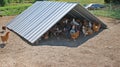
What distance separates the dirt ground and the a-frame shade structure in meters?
0.69

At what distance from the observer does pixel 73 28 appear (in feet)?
45.3

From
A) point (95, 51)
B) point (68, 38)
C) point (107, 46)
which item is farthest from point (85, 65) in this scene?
point (68, 38)

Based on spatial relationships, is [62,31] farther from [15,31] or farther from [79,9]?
[15,31]

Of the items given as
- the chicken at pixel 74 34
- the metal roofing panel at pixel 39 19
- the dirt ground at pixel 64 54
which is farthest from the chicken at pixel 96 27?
the metal roofing panel at pixel 39 19

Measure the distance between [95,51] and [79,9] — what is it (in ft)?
10.5

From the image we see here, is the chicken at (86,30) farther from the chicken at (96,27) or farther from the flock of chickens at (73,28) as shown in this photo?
the chicken at (96,27)

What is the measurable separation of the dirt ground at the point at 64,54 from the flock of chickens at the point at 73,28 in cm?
79

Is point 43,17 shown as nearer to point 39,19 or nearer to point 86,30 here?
point 39,19

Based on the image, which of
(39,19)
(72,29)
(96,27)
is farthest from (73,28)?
(39,19)

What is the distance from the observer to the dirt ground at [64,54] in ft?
33.7

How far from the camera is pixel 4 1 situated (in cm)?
3472

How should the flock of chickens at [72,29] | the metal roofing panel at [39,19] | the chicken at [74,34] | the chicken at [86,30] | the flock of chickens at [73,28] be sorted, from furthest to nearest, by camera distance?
the chicken at [86,30] → the flock of chickens at [73,28] → the flock of chickens at [72,29] → the chicken at [74,34] → the metal roofing panel at [39,19]

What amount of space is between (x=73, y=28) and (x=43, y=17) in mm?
1796

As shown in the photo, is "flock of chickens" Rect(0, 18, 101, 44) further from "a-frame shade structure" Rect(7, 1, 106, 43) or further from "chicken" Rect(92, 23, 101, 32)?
"a-frame shade structure" Rect(7, 1, 106, 43)
